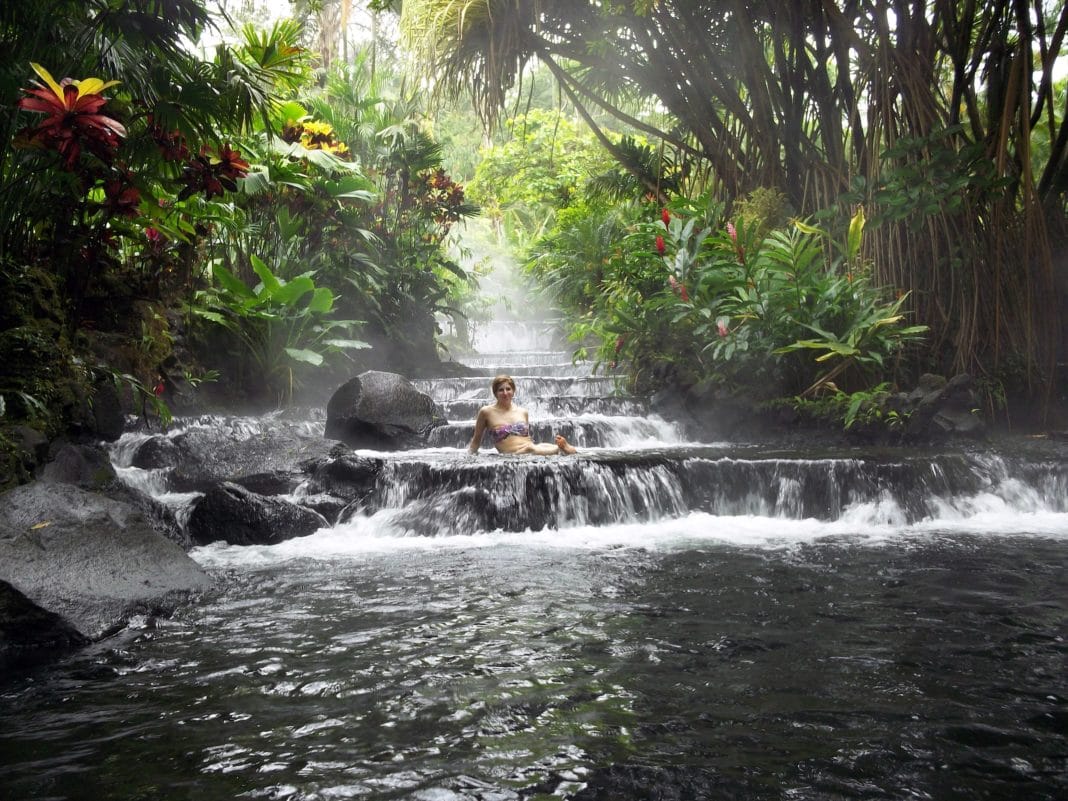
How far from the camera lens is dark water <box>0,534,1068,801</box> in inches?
86.1

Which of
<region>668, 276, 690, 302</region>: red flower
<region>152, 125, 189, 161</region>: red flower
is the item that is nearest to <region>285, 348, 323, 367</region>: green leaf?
<region>668, 276, 690, 302</region>: red flower

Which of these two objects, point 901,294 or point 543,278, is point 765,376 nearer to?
point 901,294

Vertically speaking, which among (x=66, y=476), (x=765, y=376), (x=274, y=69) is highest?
(x=274, y=69)

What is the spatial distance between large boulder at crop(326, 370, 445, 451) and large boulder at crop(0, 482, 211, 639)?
4832mm

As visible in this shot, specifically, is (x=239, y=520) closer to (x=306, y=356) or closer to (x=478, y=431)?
(x=478, y=431)

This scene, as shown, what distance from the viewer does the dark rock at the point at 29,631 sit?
10.9 feet

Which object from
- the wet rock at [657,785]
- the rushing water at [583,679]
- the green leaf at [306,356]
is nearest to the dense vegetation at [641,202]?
the green leaf at [306,356]

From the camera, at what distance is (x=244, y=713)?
2670mm

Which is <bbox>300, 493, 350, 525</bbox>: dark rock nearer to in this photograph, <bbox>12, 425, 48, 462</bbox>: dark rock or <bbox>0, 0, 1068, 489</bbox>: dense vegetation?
<bbox>0, 0, 1068, 489</bbox>: dense vegetation

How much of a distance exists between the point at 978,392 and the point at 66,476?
828 cm

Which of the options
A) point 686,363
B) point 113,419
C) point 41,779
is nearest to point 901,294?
point 686,363

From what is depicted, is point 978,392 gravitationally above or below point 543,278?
below

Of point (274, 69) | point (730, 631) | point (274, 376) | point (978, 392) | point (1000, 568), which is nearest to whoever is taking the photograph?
point (730, 631)

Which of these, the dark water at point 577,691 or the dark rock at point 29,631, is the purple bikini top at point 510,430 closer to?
the dark water at point 577,691
